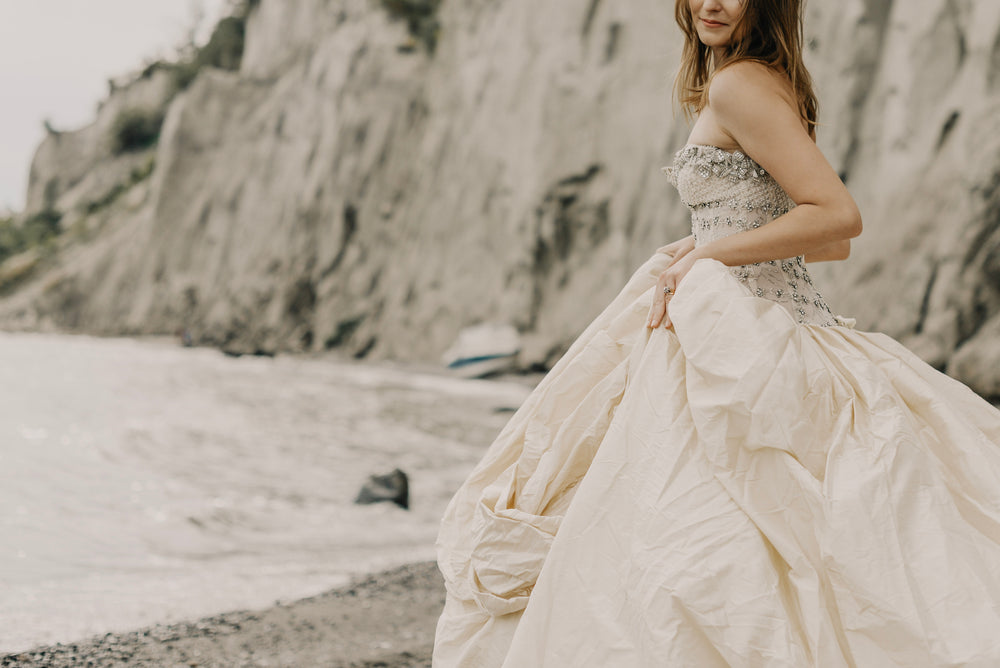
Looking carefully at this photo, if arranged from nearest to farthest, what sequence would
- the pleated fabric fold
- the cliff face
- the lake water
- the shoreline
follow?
the pleated fabric fold → the shoreline → the lake water → the cliff face

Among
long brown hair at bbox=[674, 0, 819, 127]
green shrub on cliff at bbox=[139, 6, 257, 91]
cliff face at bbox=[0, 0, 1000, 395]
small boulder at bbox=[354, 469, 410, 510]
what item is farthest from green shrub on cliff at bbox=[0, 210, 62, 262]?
long brown hair at bbox=[674, 0, 819, 127]

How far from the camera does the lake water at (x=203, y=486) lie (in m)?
3.84

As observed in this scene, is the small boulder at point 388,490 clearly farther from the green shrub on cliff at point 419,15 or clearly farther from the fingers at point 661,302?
the green shrub on cliff at point 419,15

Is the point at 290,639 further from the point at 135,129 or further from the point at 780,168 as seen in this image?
the point at 135,129

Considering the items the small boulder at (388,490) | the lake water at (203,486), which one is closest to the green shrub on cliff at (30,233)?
the lake water at (203,486)

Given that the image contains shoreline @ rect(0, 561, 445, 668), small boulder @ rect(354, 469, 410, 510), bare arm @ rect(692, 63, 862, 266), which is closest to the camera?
bare arm @ rect(692, 63, 862, 266)

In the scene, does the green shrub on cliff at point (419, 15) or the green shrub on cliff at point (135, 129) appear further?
the green shrub on cliff at point (135, 129)

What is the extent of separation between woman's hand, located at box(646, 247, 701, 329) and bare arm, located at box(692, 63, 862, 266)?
7 centimetres

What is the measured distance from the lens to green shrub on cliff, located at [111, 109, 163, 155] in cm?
3469

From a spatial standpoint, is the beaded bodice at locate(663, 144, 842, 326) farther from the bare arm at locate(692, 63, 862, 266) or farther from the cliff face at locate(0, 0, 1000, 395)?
the cliff face at locate(0, 0, 1000, 395)

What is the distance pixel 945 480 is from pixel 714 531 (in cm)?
50

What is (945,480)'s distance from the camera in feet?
5.10

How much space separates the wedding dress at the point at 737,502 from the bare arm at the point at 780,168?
9cm

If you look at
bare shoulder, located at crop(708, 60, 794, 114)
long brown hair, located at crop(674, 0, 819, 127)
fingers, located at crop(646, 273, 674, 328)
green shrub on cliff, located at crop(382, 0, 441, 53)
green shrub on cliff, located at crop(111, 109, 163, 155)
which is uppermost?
green shrub on cliff, located at crop(382, 0, 441, 53)
